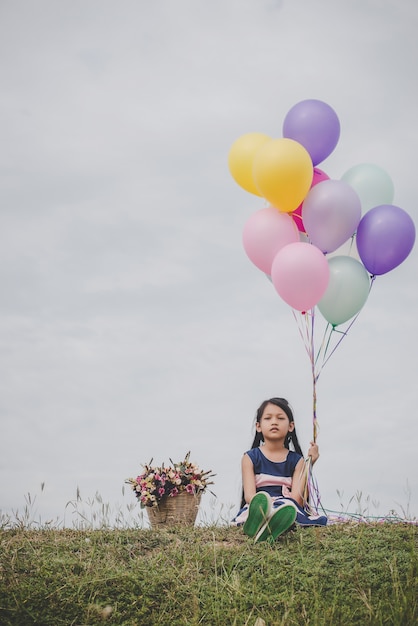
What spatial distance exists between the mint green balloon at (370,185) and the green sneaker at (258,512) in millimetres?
3147

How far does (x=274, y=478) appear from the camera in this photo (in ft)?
19.7

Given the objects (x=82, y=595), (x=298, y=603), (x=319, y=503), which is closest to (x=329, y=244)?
(x=319, y=503)

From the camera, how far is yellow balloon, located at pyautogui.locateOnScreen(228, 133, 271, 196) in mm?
6410

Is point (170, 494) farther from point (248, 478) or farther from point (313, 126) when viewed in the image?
point (313, 126)

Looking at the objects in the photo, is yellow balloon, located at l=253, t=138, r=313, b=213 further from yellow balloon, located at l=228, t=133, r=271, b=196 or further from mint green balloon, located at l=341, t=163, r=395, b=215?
mint green balloon, located at l=341, t=163, r=395, b=215

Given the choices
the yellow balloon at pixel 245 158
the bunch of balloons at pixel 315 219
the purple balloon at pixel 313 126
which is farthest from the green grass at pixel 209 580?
the purple balloon at pixel 313 126

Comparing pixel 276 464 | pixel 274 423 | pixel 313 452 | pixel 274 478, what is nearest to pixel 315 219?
pixel 274 423

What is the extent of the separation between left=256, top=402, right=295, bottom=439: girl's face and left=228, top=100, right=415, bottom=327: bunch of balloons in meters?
0.99

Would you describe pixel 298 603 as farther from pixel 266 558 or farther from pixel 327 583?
pixel 266 558

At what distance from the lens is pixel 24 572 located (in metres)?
4.31

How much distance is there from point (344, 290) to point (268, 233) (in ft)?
2.87

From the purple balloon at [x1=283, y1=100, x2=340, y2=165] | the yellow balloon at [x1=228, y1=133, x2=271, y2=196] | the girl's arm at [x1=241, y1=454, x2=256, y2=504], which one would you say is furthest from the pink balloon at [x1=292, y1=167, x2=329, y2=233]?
the girl's arm at [x1=241, y1=454, x2=256, y2=504]

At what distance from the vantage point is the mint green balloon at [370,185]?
256 inches

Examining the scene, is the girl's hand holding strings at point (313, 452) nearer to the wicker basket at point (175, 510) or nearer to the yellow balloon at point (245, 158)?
the wicker basket at point (175, 510)
